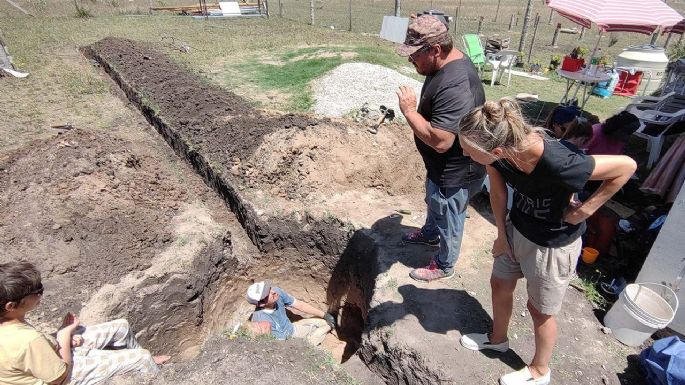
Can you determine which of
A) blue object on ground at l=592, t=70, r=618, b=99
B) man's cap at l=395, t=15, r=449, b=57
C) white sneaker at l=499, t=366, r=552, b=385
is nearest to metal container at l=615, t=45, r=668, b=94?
blue object on ground at l=592, t=70, r=618, b=99

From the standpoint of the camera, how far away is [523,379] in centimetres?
303

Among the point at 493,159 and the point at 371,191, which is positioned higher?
the point at 493,159

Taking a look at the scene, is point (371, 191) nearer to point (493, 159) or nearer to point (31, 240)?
point (493, 159)

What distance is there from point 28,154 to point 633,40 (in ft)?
74.0

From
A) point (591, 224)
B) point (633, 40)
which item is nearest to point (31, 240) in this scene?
point (591, 224)

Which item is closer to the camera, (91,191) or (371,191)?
(91,191)

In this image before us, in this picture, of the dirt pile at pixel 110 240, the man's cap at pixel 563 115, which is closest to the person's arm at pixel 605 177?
the man's cap at pixel 563 115

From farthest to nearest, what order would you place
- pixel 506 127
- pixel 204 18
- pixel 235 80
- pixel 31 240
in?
pixel 204 18, pixel 235 80, pixel 31 240, pixel 506 127

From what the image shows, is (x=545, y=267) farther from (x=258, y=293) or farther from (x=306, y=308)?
(x=306, y=308)

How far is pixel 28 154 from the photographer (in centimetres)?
614

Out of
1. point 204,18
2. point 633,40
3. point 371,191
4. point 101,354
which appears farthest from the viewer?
point 204,18

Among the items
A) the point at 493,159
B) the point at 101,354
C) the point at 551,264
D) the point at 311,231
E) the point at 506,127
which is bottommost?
the point at 311,231

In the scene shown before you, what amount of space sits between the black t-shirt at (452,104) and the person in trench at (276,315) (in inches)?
91.0

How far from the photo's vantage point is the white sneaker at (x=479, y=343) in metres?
3.33
